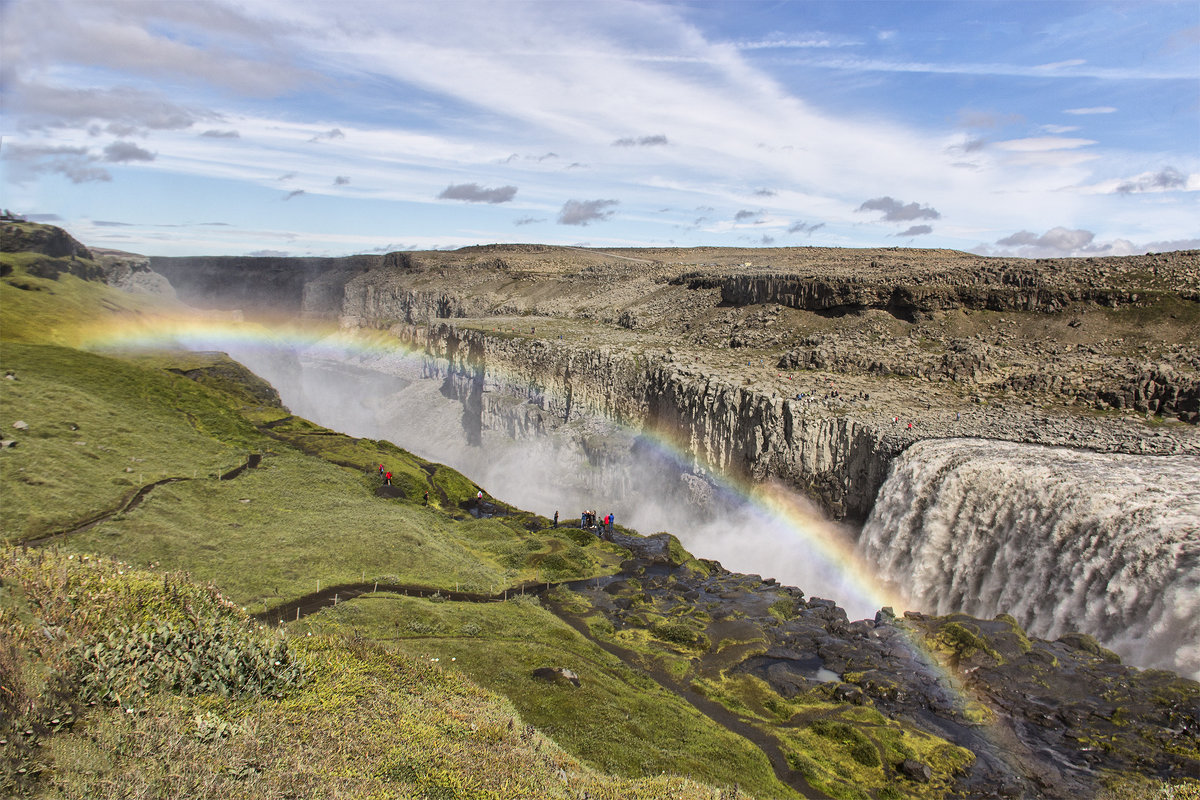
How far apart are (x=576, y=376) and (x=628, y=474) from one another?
1450 cm

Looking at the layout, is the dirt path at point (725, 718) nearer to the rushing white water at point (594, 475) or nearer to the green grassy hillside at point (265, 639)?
the green grassy hillside at point (265, 639)

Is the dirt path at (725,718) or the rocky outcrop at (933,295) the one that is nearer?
the dirt path at (725,718)

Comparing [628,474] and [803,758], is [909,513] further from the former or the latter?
[628,474]

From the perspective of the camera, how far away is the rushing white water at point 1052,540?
27000 millimetres

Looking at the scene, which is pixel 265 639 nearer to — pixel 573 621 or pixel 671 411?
pixel 573 621

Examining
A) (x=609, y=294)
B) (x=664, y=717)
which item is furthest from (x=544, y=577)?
(x=609, y=294)

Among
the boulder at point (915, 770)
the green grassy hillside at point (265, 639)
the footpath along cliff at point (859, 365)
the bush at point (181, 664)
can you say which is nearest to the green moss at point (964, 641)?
the boulder at point (915, 770)

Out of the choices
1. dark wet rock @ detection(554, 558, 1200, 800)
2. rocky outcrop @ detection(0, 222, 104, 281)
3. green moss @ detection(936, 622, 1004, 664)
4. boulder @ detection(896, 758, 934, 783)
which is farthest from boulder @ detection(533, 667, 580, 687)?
rocky outcrop @ detection(0, 222, 104, 281)

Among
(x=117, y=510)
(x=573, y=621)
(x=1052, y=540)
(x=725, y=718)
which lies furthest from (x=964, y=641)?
(x=117, y=510)

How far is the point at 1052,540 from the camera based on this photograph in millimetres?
31469

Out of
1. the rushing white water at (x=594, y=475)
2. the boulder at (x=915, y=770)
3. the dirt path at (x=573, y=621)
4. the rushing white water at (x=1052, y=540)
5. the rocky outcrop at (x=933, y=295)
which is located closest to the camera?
the boulder at (x=915, y=770)

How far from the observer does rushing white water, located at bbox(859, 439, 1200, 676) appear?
88.6ft

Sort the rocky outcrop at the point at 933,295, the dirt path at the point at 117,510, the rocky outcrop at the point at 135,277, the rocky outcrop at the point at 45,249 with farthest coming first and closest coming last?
the rocky outcrop at the point at 135,277, the rocky outcrop at the point at 45,249, the rocky outcrop at the point at 933,295, the dirt path at the point at 117,510

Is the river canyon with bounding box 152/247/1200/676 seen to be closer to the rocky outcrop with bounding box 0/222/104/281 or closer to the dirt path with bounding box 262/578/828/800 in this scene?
the dirt path with bounding box 262/578/828/800
